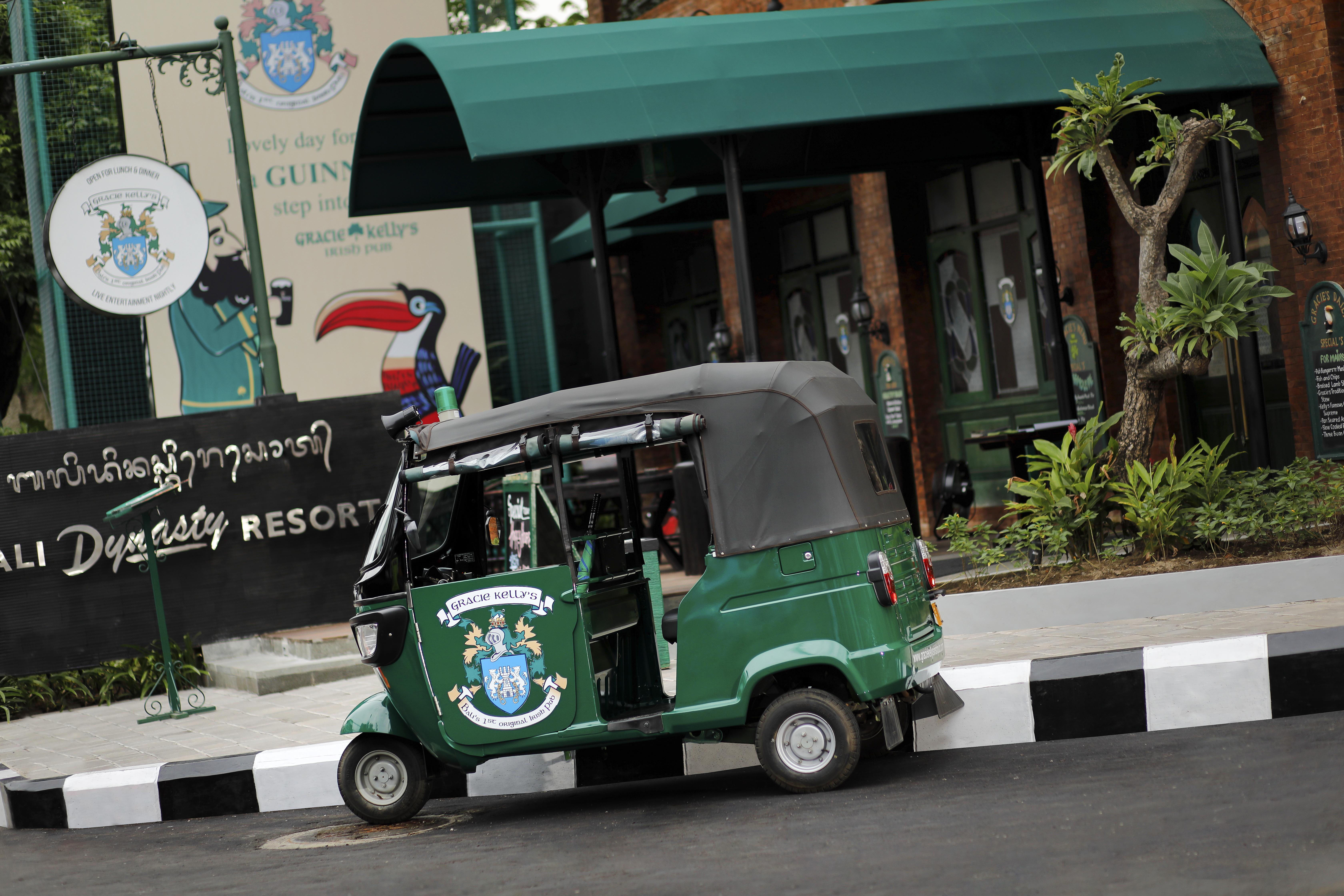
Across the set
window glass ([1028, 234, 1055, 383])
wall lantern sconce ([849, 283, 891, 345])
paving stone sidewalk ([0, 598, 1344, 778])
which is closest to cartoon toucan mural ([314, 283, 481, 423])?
wall lantern sconce ([849, 283, 891, 345])

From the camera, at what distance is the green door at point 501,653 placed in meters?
5.78

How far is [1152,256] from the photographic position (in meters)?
8.91

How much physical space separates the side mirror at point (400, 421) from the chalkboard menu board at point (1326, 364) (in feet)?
25.0

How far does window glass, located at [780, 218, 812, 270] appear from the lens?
690 inches

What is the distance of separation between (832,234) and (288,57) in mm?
7500

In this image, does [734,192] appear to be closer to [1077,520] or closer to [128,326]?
[1077,520]

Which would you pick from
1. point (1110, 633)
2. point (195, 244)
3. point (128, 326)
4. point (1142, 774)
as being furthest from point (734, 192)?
point (128, 326)

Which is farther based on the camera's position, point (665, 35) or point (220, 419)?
point (220, 419)

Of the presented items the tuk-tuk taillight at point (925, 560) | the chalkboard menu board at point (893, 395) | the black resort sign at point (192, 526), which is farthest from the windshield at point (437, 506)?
the chalkboard menu board at point (893, 395)

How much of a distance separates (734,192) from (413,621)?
16.3 feet

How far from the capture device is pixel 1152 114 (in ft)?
38.5

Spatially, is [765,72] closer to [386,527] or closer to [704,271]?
[386,527]

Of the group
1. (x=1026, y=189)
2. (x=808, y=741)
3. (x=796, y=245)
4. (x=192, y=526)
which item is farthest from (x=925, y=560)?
(x=796, y=245)

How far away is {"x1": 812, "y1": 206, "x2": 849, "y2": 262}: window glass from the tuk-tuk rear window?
1070 centimetres
